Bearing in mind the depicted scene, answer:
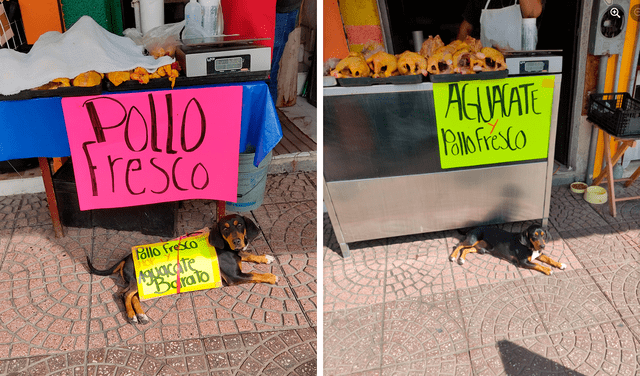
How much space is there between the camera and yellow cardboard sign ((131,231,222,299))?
3.36 m

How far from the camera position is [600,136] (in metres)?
4.96

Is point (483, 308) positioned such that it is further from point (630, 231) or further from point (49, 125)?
point (49, 125)

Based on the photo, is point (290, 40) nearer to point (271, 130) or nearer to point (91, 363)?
point (271, 130)

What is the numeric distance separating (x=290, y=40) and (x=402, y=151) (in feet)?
10.4

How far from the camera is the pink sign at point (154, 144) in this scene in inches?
136

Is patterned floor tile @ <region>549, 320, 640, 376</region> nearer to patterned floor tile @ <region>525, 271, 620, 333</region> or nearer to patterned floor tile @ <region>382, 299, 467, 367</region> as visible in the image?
patterned floor tile @ <region>525, 271, 620, 333</region>

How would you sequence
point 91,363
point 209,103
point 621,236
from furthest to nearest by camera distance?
point 621,236 < point 209,103 < point 91,363

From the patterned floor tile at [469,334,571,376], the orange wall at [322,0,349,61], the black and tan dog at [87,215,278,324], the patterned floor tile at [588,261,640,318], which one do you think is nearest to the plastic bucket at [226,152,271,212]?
the black and tan dog at [87,215,278,324]

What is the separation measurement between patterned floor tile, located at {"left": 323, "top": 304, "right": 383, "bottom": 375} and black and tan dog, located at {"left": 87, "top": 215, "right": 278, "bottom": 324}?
558 millimetres

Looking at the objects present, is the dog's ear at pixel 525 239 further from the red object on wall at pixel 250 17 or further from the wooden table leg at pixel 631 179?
the red object on wall at pixel 250 17

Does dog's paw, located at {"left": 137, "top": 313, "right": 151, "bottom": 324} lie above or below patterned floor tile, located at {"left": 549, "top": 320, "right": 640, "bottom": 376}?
above

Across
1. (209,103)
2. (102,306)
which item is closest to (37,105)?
(209,103)

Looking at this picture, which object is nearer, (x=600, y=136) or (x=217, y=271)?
(x=217, y=271)

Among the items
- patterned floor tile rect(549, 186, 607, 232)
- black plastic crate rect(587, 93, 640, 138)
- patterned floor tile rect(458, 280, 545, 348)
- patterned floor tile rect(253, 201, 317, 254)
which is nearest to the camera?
patterned floor tile rect(458, 280, 545, 348)
